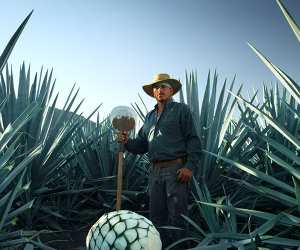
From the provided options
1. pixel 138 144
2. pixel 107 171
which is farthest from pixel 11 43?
pixel 107 171

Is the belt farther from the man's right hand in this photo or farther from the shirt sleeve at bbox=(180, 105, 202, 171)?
the man's right hand

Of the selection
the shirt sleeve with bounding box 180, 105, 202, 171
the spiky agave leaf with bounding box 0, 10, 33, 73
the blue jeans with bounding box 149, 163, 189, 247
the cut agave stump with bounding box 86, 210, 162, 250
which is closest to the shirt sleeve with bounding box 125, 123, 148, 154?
the blue jeans with bounding box 149, 163, 189, 247

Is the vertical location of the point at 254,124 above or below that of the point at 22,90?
below

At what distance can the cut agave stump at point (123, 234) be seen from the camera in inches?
74.8

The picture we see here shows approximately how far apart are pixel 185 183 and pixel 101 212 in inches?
38.6

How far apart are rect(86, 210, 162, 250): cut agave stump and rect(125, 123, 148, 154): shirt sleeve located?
1.15 metres

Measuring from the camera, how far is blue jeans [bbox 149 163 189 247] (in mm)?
2719

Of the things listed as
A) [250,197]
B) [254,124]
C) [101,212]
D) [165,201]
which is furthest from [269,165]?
[101,212]

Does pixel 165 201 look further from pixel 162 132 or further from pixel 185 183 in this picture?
pixel 162 132

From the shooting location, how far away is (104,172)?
3.76 metres

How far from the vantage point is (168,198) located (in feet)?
9.05

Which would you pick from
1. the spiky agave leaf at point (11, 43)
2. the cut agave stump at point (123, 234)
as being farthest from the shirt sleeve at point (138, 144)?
the spiky agave leaf at point (11, 43)

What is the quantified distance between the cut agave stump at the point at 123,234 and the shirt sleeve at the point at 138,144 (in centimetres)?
115

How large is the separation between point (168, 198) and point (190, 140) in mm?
441
